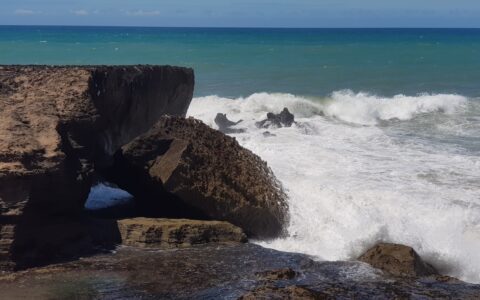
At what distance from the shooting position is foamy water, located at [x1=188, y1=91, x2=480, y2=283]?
340 inches

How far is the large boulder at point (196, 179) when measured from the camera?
28.3ft

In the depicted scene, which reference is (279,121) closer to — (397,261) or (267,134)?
(267,134)

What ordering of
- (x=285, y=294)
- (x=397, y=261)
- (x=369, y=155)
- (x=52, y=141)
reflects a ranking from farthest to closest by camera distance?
(x=369, y=155)
(x=52, y=141)
(x=397, y=261)
(x=285, y=294)

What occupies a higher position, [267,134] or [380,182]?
[380,182]

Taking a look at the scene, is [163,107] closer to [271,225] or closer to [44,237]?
[271,225]

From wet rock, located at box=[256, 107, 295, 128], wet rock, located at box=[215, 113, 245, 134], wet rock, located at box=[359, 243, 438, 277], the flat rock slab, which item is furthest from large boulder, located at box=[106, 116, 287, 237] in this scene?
wet rock, located at box=[256, 107, 295, 128]

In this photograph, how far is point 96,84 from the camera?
30.2 feet

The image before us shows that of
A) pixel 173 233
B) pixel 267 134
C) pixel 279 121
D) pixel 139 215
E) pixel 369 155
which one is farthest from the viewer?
pixel 279 121

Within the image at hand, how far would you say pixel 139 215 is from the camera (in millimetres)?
9156

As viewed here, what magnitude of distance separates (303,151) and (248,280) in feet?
23.2

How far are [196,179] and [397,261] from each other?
2.75m

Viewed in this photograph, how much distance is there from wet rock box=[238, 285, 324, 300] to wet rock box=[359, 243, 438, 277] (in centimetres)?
136

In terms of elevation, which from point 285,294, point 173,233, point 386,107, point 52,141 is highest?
point 52,141

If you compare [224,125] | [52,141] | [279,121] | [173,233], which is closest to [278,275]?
[173,233]
